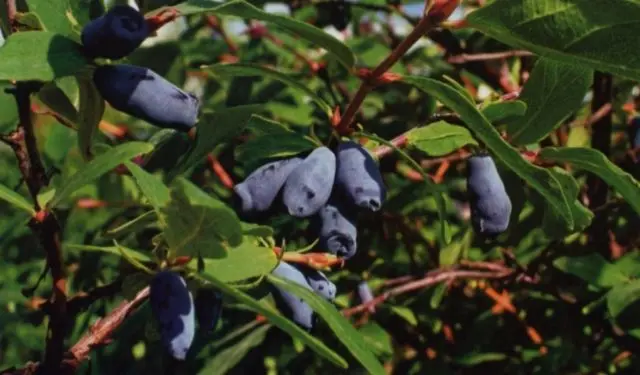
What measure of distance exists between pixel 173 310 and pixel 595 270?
720mm

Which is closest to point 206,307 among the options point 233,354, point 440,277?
point 233,354

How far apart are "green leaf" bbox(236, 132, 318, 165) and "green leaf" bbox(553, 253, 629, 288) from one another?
0.54 metres

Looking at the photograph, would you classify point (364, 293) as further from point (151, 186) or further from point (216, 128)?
point (151, 186)

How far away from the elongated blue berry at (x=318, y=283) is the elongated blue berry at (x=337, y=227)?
0.03m

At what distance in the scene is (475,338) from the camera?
1599 millimetres

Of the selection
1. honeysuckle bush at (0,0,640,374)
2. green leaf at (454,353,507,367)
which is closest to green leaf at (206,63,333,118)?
honeysuckle bush at (0,0,640,374)

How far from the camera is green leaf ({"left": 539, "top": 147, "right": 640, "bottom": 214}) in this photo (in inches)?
34.7

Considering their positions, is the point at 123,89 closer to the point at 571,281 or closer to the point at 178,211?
the point at 178,211

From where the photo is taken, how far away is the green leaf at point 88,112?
87 cm

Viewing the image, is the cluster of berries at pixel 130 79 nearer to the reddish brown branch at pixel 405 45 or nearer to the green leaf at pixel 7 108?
the reddish brown branch at pixel 405 45

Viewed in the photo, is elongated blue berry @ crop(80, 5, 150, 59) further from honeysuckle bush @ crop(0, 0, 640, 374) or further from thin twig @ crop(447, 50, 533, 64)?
thin twig @ crop(447, 50, 533, 64)

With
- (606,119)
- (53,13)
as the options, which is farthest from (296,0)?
(53,13)

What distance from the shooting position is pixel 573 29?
2.43ft

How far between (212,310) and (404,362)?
874mm
